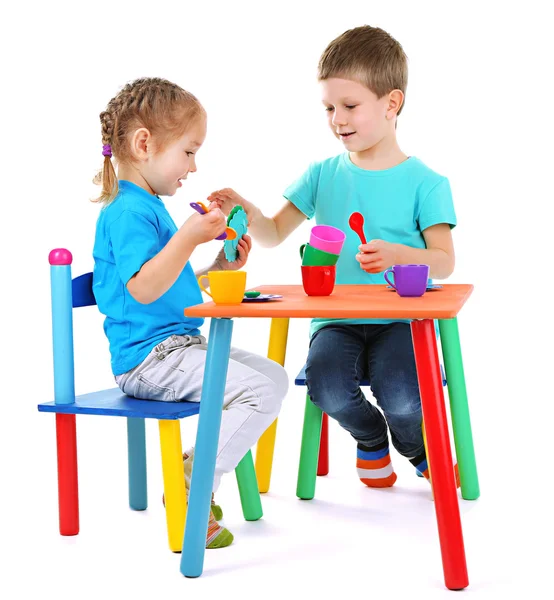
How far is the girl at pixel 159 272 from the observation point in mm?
2080

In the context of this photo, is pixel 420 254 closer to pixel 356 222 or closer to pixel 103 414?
pixel 356 222

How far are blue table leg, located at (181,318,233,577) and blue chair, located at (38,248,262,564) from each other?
2cm

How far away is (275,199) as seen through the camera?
3686mm

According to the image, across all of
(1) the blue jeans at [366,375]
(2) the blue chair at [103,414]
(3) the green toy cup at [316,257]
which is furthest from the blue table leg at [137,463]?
(3) the green toy cup at [316,257]

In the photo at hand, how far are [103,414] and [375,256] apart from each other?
71 centimetres

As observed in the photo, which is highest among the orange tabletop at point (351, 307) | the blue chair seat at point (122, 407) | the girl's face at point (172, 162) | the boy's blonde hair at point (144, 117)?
the boy's blonde hair at point (144, 117)

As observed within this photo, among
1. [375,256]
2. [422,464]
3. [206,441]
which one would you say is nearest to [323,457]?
[422,464]

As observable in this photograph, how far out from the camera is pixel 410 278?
1.95 m

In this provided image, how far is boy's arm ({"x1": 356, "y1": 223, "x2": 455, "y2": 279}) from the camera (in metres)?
2.22

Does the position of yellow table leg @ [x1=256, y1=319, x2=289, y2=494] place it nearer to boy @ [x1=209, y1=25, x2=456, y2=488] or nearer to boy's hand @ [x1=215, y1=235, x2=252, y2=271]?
boy @ [x1=209, y1=25, x2=456, y2=488]

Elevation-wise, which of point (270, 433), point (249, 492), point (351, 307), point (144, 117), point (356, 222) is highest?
point (144, 117)

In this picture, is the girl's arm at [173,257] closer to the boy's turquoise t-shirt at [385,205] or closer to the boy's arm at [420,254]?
the boy's arm at [420,254]

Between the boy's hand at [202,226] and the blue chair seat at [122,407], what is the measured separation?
36cm

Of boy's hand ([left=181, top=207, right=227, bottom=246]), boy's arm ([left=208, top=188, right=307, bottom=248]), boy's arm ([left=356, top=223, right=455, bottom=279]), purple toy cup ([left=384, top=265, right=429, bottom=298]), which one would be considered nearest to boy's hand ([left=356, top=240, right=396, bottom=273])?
boy's arm ([left=356, top=223, right=455, bottom=279])
